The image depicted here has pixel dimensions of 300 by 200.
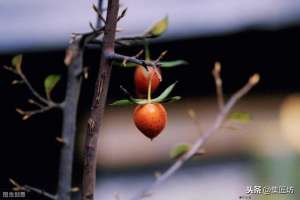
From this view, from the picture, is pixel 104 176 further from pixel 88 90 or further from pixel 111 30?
pixel 111 30

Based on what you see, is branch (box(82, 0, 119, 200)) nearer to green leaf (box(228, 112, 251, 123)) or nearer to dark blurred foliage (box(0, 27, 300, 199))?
green leaf (box(228, 112, 251, 123))

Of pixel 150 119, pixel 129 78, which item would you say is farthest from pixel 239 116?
pixel 129 78

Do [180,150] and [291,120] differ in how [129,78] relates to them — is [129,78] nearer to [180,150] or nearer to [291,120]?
[291,120]

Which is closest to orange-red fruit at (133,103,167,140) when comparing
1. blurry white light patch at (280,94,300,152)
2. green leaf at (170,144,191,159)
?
green leaf at (170,144,191,159)

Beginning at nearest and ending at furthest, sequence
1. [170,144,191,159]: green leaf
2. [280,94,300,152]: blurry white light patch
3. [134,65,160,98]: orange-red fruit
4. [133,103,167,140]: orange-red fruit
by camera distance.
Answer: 1. [133,103,167,140]: orange-red fruit
2. [134,65,160,98]: orange-red fruit
3. [170,144,191,159]: green leaf
4. [280,94,300,152]: blurry white light patch

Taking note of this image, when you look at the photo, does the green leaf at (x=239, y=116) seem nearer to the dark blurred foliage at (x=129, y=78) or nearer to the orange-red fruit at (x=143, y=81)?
the orange-red fruit at (x=143, y=81)

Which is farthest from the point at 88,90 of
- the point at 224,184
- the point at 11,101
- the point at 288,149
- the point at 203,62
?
the point at 288,149
